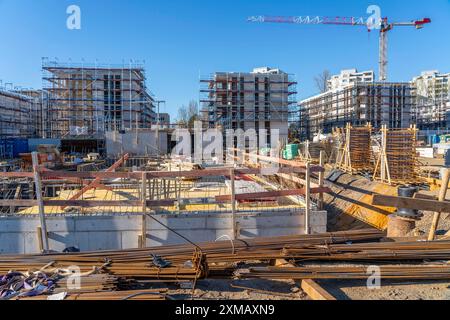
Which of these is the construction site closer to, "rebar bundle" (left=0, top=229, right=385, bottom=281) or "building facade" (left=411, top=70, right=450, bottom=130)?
"rebar bundle" (left=0, top=229, right=385, bottom=281)

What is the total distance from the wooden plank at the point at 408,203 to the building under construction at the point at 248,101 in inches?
1912

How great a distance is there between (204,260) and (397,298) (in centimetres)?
223

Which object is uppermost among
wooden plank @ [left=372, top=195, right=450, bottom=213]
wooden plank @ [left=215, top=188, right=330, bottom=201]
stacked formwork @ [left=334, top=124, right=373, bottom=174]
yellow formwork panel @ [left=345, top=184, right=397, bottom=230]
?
stacked formwork @ [left=334, top=124, right=373, bottom=174]

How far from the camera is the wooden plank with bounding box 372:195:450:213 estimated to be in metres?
4.71

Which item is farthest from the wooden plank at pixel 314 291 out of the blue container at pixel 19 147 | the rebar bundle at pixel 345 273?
the blue container at pixel 19 147

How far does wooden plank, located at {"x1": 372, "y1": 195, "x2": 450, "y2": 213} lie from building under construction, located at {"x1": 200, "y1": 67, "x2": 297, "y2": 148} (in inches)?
1912

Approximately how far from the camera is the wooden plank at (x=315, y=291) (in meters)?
3.51

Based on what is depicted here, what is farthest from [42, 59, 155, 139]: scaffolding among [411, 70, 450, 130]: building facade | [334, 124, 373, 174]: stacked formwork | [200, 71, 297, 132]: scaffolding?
[411, 70, 450, 130]: building facade

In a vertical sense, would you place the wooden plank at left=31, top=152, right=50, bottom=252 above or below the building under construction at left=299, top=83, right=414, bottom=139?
below

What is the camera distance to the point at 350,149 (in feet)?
57.4

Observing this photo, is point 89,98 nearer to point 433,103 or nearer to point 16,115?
point 16,115

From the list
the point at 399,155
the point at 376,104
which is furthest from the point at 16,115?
the point at 376,104

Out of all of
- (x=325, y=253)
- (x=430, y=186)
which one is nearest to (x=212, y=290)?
(x=325, y=253)

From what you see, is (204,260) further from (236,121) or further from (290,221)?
(236,121)
